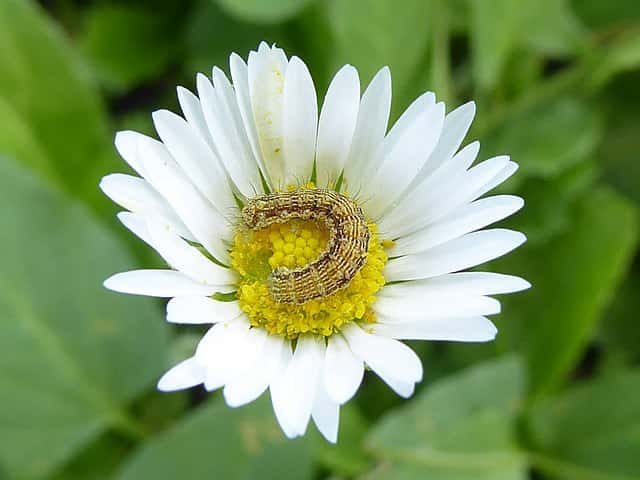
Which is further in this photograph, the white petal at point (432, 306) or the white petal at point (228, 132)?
the white petal at point (228, 132)

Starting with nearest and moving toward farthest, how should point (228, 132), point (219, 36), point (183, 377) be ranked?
1. point (183, 377)
2. point (228, 132)
3. point (219, 36)

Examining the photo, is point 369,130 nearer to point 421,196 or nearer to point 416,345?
point 421,196

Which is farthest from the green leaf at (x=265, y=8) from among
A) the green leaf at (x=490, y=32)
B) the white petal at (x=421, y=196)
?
the white petal at (x=421, y=196)

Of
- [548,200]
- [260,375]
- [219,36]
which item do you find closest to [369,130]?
[260,375]

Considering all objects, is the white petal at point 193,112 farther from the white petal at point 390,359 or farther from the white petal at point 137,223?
the white petal at point 390,359

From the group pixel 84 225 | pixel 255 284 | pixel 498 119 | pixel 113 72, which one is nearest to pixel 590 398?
pixel 498 119
